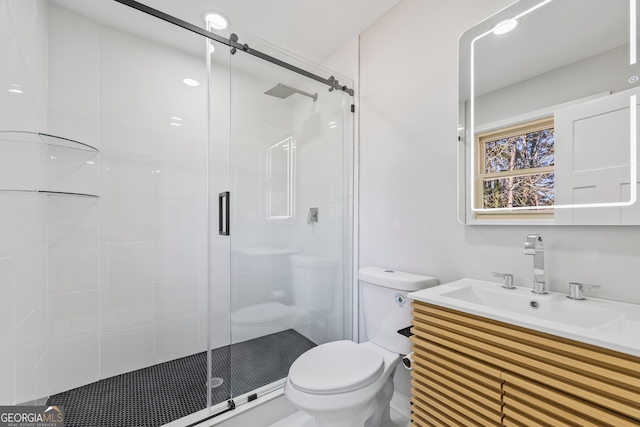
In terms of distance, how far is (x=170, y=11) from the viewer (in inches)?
68.7

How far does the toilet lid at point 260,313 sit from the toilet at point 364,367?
374mm

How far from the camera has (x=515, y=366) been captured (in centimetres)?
84

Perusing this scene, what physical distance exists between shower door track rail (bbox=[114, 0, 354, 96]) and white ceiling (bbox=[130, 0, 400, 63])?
6cm

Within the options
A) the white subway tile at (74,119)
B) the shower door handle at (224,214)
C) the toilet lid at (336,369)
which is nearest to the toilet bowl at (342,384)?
the toilet lid at (336,369)

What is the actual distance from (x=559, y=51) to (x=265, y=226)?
1.60m

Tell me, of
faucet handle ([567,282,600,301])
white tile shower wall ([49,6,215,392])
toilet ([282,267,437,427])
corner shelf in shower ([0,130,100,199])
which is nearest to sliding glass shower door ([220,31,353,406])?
toilet ([282,267,437,427])

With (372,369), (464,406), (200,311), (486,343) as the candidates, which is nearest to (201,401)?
(200,311)

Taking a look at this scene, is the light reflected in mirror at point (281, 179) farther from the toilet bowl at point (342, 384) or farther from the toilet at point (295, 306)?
the toilet bowl at point (342, 384)

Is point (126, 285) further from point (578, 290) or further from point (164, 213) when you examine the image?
point (578, 290)

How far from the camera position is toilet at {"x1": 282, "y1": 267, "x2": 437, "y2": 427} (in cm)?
113

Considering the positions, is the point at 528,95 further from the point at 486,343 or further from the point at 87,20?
the point at 87,20

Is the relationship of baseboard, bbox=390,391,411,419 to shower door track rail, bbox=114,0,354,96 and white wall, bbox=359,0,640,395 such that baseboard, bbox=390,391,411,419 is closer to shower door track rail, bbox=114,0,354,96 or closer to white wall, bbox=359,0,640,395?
white wall, bbox=359,0,640,395

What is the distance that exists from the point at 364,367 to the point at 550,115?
4.43ft

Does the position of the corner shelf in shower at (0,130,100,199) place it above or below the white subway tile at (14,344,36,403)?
above
